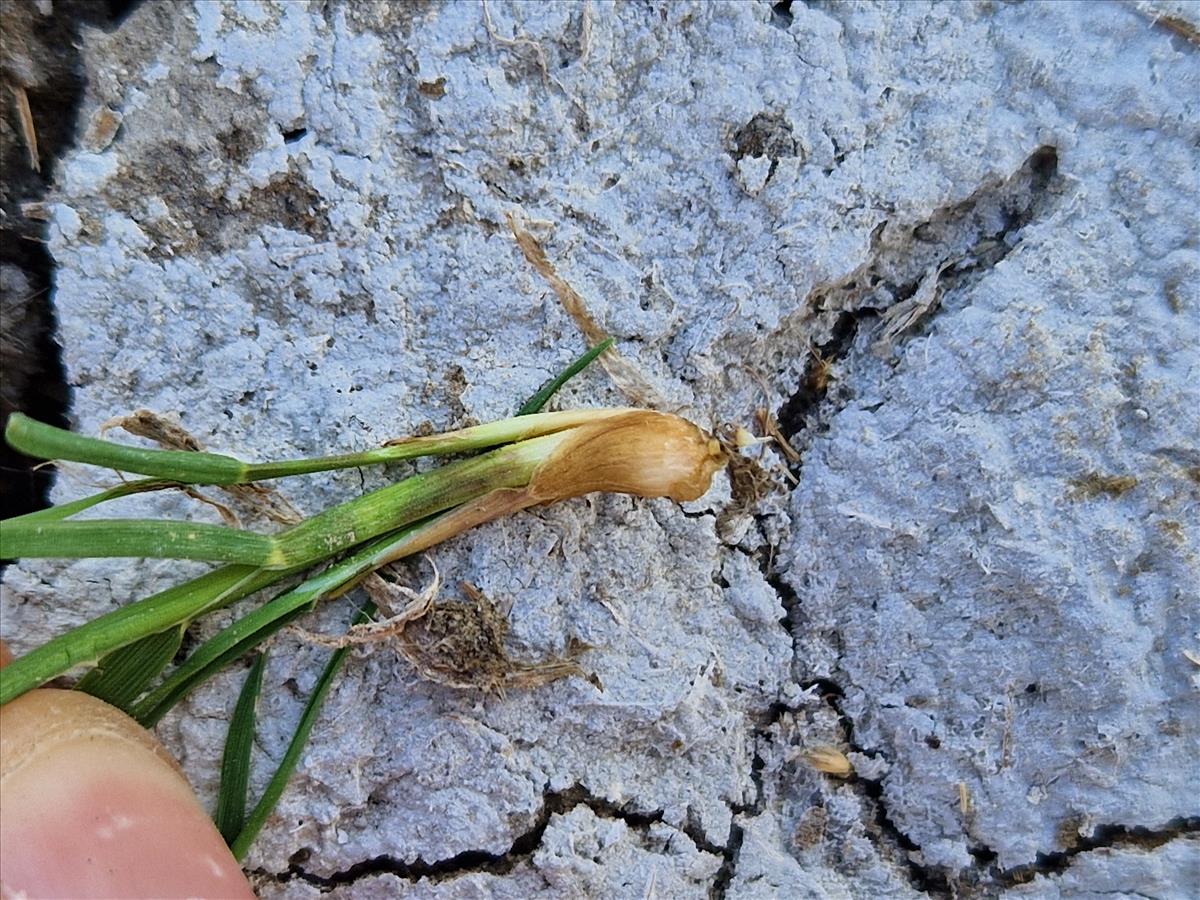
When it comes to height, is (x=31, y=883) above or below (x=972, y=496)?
below

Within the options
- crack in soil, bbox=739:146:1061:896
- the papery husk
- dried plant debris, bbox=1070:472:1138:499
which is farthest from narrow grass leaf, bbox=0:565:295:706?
dried plant debris, bbox=1070:472:1138:499

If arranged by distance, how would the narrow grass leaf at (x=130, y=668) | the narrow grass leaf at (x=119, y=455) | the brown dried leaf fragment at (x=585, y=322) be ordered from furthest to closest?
the brown dried leaf fragment at (x=585, y=322) → the narrow grass leaf at (x=130, y=668) → the narrow grass leaf at (x=119, y=455)

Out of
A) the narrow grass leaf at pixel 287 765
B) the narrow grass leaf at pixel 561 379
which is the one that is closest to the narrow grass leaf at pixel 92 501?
the narrow grass leaf at pixel 287 765

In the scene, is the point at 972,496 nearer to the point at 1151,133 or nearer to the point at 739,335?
the point at 739,335

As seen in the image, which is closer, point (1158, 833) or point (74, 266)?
point (74, 266)

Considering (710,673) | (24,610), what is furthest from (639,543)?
(24,610)

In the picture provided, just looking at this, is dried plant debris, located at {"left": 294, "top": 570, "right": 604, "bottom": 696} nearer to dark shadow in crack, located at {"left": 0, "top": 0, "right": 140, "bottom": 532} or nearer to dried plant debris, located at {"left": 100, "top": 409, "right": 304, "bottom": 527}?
dried plant debris, located at {"left": 100, "top": 409, "right": 304, "bottom": 527}

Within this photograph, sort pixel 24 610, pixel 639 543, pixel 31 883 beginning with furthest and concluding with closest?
pixel 639 543 → pixel 24 610 → pixel 31 883

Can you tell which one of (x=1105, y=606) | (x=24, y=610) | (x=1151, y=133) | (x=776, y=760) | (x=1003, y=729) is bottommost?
(x=24, y=610)

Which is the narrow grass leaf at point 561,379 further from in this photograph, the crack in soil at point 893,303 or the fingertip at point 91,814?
the fingertip at point 91,814
